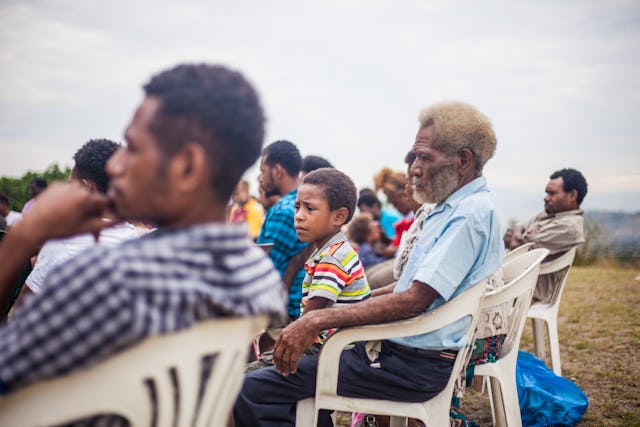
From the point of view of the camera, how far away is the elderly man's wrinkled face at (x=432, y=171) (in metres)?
2.89

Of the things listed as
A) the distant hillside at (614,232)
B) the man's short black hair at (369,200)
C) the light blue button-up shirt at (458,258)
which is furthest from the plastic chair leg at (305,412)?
the distant hillside at (614,232)

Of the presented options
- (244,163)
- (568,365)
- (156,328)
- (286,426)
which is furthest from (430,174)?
(568,365)

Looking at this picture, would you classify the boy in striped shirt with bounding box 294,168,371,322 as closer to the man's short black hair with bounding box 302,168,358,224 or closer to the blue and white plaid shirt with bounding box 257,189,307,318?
the man's short black hair with bounding box 302,168,358,224

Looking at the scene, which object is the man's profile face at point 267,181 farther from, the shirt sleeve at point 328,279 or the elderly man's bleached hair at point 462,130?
the elderly man's bleached hair at point 462,130

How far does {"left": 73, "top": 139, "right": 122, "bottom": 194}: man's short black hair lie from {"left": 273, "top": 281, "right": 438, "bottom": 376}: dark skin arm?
131 centimetres

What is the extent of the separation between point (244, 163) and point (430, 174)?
1702mm

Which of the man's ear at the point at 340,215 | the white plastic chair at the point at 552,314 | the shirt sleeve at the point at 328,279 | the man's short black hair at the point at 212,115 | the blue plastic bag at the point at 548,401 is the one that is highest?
the man's short black hair at the point at 212,115

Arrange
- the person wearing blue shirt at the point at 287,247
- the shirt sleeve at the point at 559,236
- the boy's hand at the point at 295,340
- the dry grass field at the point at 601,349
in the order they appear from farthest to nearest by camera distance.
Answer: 1. the shirt sleeve at the point at 559,236
2. the dry grass field at the point at 601,349
3. the person wearing blue shirt at the point at 287,247
4. the boy's hand at the point at 295,340

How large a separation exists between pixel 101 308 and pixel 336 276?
188 centimetres

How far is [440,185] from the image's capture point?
2902 millimetres

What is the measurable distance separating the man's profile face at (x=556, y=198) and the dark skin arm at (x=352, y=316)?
3.85 meters

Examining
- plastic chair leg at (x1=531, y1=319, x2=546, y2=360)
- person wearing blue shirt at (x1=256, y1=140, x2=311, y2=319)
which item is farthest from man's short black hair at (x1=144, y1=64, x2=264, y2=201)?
plastic chair leg at (x1=531, y1=319, x2=546, y2=360)

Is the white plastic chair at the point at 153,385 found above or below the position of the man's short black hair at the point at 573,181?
below

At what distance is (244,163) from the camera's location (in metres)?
1.40
